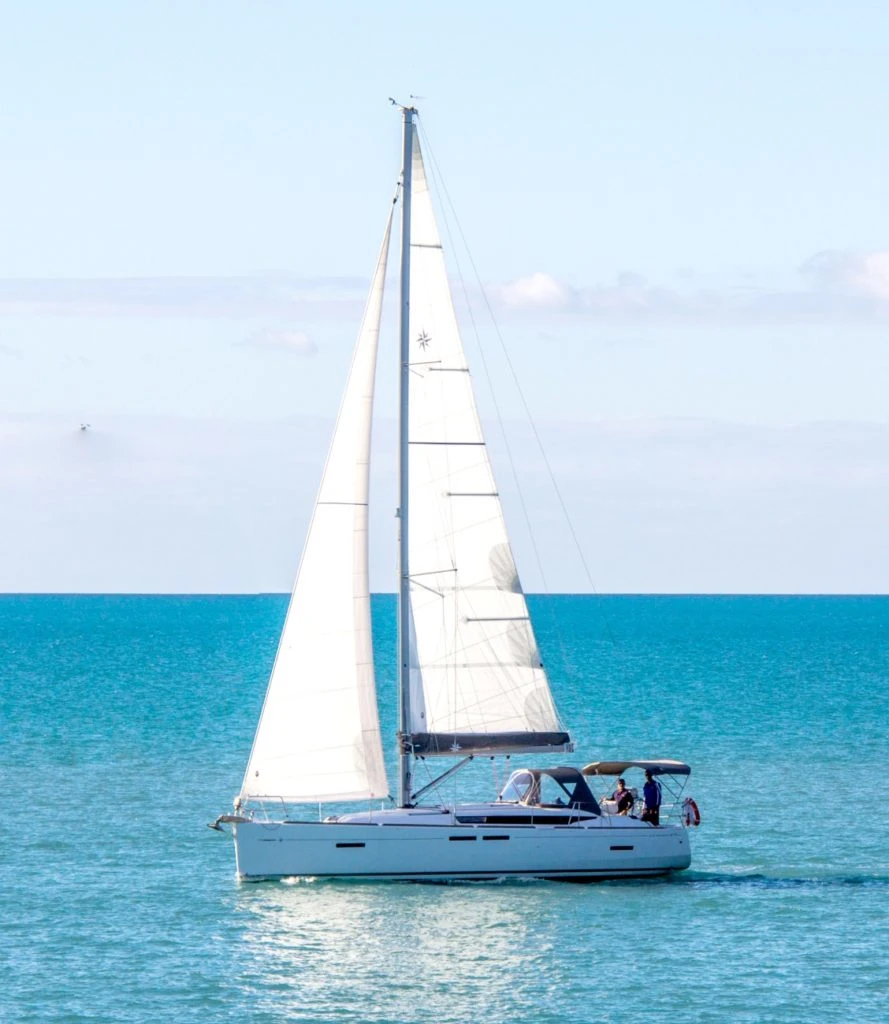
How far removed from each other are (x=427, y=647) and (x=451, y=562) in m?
1.93

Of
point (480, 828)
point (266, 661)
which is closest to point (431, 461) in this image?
point (480, 828)

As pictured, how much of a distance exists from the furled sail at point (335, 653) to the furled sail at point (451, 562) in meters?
1.05

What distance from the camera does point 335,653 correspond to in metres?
44.8

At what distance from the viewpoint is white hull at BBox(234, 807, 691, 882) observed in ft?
142

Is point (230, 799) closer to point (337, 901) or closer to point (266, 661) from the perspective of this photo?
point (337, 901)

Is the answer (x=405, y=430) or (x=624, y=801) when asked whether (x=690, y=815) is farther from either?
(x=405, y=430)

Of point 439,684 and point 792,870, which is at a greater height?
point 439,684

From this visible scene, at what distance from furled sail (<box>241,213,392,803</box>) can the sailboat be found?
3 cm

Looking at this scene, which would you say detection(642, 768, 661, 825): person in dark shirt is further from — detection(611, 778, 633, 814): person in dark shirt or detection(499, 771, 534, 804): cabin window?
detection(499, 771, 534, 804): cabin window

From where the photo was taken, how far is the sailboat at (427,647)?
44.2 metres

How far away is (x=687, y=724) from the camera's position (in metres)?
87.2

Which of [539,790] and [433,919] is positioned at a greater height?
[539,790]

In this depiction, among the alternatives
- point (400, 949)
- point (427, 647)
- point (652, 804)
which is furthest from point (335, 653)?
point (400, 949)

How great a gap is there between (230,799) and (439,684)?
55.3 ft
